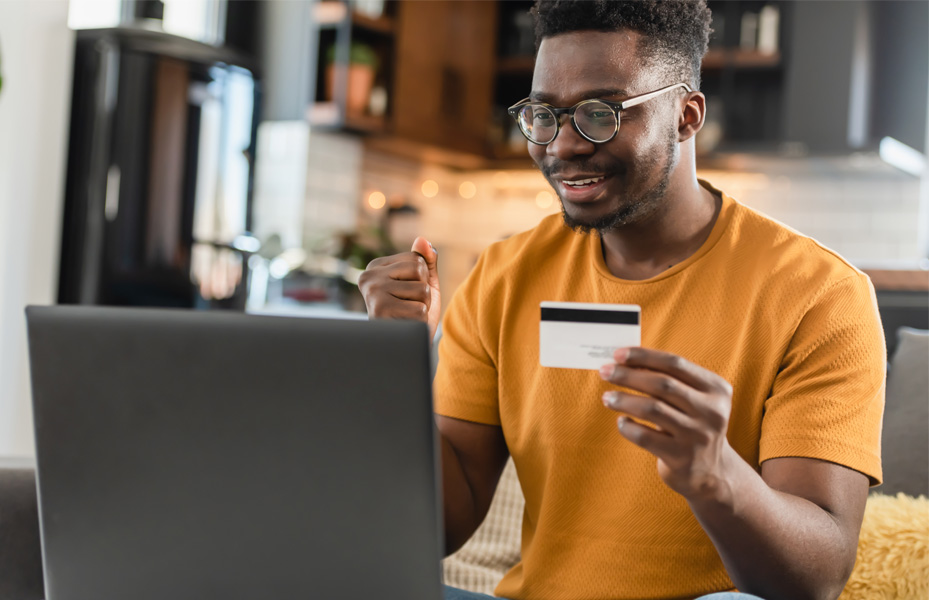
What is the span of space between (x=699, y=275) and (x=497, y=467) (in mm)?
387

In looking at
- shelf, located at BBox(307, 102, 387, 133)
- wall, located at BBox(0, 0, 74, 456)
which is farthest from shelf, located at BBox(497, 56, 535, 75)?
wall, located at BBox(0, 0, 74, 456)

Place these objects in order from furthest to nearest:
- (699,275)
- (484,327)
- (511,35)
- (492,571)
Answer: (511,35), (492,571), (484,327), (699,275)

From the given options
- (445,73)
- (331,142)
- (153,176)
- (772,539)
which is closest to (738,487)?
(772,539)

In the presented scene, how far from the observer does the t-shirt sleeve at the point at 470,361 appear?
4.17 ft

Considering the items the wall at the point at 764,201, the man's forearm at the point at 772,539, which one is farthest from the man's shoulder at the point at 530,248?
the wall at the point at 764,201

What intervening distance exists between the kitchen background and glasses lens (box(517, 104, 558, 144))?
83 cm

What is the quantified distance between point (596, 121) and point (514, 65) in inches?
161

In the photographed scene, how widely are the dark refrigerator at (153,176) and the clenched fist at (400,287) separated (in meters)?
2.02

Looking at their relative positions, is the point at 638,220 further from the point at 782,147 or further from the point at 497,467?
the point at 782,147

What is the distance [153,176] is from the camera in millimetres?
2994

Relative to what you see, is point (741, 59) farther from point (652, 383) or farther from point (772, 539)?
point (652, 383)

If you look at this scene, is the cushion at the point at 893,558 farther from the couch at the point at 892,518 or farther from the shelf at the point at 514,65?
the shelf at the point at 514,65

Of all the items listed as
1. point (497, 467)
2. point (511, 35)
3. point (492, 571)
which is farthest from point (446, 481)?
point (511, 35)

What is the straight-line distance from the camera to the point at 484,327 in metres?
1.29
